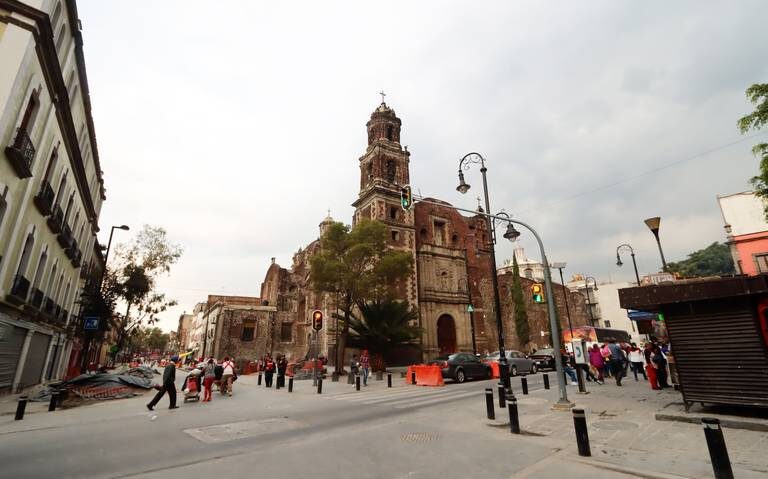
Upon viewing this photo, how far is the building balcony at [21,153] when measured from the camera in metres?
10.5

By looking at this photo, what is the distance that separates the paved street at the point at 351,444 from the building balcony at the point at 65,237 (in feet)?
33.4

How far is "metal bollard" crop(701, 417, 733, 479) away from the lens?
168 inches

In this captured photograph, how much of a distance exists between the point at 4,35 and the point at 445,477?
1608 cm

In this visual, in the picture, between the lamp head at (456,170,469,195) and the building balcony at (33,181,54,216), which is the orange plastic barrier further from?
the building balcony at (33,181,54,216)

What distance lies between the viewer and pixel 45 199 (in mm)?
13953

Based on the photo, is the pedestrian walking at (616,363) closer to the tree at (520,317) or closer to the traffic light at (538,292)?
the traffic light at (538,292)

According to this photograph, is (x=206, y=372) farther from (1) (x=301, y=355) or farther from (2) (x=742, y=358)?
(1) (x=301, y=355)

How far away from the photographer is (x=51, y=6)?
11.8 m

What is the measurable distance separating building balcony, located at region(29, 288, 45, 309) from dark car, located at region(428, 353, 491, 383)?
60.1 ft

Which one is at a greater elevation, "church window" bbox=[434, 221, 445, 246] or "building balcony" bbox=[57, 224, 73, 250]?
"church window" bbox=[434, 221, 445, 246]

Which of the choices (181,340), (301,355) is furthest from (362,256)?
(181,340)

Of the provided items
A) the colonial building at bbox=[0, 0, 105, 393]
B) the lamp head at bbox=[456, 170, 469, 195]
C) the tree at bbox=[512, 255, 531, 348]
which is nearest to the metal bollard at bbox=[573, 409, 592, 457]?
the lamp head at bbox=[456, 170, 469, 195]

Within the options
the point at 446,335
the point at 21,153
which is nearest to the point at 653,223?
the point at 446,335

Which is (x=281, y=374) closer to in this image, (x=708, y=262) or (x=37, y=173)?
(x=37, y=173)
